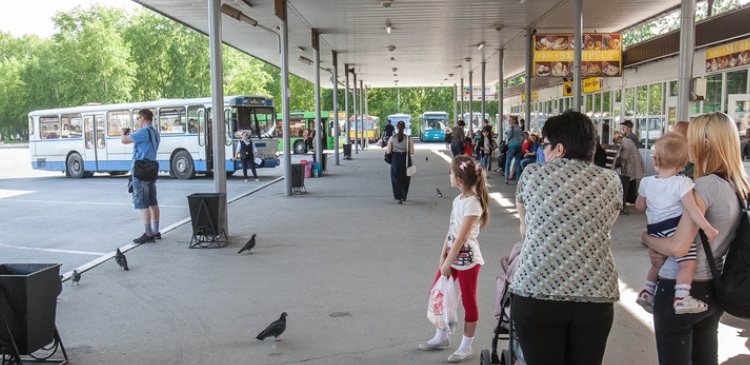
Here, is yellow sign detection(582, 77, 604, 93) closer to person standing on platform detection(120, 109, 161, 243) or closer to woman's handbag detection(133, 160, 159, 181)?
person standing on platform detection(120, 109, 161, 243)

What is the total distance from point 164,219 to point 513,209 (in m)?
6.94

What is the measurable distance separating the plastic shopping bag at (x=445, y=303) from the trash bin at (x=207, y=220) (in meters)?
5.63

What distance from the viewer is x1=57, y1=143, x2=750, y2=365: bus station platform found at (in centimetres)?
509

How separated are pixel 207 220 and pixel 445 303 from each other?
584 centimetres

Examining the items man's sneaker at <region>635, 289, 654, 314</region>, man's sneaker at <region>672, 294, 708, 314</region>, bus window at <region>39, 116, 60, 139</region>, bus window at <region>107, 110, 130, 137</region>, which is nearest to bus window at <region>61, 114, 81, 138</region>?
bus window at <region>39, 116, 60, 139</region>

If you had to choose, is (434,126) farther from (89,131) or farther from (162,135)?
(162,135)

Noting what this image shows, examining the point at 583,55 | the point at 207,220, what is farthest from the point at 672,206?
the point at 583,55

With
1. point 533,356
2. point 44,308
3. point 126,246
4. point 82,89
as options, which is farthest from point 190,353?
point 82,89

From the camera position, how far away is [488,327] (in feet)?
18.4

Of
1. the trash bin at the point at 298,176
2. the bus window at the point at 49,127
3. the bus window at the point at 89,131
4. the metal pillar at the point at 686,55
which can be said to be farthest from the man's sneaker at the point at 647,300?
the bus window at the point at 49,127

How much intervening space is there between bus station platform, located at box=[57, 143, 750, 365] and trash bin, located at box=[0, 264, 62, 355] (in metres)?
0.43

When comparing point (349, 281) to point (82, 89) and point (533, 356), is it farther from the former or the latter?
point (82, 89)

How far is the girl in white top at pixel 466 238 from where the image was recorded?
454 centimetres

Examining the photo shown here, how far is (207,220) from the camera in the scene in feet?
31.6
